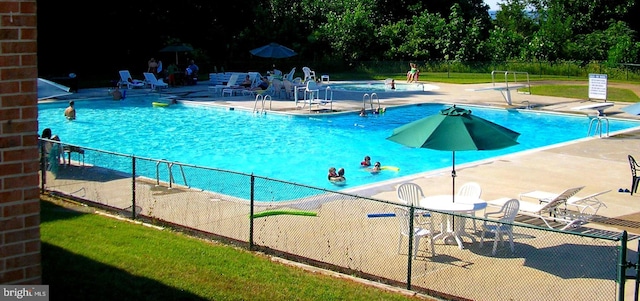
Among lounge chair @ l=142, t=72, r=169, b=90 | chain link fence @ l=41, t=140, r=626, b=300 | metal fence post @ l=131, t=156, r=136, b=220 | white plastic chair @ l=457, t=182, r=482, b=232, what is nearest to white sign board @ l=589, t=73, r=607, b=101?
chain link fence @ l=41, t=140, r=626, b=300

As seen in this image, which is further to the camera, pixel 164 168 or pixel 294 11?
pixel 294 11

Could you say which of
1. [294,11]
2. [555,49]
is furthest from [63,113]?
[555,49]

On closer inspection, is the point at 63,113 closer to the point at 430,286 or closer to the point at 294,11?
the point at 430,286

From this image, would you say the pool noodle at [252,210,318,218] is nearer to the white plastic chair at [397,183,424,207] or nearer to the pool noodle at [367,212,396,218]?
the pool noodle at [367,212,396,218]

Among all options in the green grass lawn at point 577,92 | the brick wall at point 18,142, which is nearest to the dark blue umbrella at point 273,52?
the green grass lawn at point 577,92

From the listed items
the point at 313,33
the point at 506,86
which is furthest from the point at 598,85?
the point at 313,33

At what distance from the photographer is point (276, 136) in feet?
76.4

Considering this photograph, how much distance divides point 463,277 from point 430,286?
53 cm

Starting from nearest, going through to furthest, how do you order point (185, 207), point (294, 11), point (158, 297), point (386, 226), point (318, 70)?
1. point (158, 297)
2. point (386, 226)
3. point (185, 207)
4. point (318, 70)
5. point (294, 11)

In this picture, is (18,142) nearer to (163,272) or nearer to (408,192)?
(163,272)

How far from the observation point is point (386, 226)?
34.5 ft

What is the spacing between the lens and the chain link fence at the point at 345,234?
27.7 feet

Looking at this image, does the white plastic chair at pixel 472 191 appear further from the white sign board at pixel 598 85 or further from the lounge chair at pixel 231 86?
the lounge chair at pixel 231 86

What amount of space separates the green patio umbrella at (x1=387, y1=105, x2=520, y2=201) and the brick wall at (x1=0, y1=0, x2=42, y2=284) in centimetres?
666
